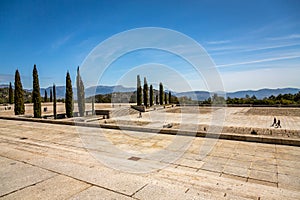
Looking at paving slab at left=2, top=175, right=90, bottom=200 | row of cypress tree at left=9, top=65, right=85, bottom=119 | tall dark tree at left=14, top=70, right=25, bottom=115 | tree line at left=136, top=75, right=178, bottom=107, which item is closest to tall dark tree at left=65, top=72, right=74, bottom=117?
row of cypress tree at left=9, top=65, right=85, bottom=119

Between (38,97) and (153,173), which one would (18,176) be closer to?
(153,173)

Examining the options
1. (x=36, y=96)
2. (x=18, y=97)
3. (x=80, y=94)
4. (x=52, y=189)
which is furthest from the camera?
(x=18, y=97)

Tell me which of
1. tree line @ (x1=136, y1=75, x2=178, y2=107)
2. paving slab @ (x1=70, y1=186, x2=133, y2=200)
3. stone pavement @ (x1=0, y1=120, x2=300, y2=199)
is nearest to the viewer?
paving slab @ (x1=70, y1=186, x2=133, y2=200)

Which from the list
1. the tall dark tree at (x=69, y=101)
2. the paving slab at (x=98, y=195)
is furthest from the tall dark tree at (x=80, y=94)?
the paving slab at (x=98, y=195)

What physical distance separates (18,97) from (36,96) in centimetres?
297

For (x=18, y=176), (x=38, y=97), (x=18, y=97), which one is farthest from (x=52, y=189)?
(x=18, y=97)

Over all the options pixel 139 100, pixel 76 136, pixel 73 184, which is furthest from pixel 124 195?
pixel 139 100

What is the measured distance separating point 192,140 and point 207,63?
3043 millimetres

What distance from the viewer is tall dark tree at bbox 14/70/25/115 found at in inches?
683

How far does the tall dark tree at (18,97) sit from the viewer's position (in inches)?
683

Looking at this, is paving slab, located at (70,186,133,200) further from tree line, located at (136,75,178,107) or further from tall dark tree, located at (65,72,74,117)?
tree line, located at (136,75,178,107)

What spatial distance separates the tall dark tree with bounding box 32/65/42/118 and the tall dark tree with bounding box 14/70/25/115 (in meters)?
2.58

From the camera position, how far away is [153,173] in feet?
12.4

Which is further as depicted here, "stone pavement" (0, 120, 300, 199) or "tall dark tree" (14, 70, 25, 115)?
"tall dark tree" (14, 70, 25, 115)
